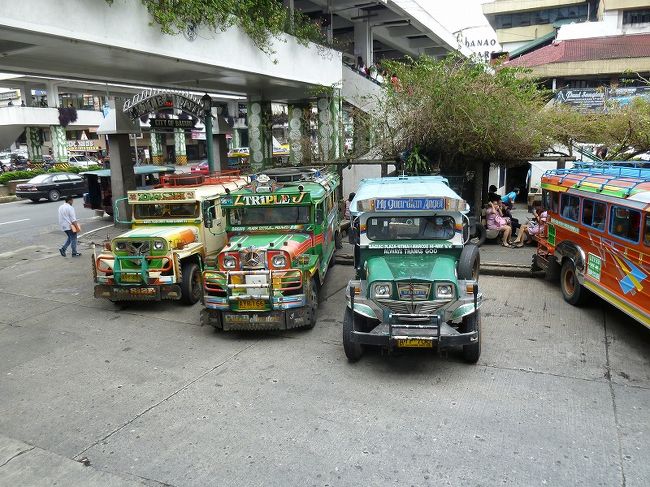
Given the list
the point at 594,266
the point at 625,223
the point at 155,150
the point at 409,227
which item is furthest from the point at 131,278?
the point at 155,150

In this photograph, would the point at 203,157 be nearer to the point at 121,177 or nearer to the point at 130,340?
the point at 121,177

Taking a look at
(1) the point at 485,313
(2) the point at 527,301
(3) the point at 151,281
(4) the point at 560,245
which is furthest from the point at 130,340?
(4) the point at 560,245

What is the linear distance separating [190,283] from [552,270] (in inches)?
285

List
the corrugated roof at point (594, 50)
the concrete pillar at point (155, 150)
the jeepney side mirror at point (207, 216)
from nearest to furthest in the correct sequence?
the jeepney side mirror at point (207, 216), the corrugated roof at point (594, 50), the concrete pillar at point (155, 150)

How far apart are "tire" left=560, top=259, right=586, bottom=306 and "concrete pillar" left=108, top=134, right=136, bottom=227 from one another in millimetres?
13913

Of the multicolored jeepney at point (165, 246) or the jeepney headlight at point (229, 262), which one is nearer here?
the jeepney headlight at point (229, 262)

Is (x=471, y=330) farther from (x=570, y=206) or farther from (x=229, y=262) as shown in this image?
(x=570, y=206)

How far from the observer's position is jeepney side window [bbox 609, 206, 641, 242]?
7250 millimetres

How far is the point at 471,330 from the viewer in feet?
22.3

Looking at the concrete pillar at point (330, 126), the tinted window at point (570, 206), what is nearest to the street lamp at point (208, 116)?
the concrete pillar at point (330, 126)

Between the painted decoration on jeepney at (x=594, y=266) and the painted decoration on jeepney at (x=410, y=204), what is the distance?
298 centimetres

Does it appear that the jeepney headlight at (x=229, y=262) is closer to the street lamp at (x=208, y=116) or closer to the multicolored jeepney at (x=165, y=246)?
the multicolored jeepney at (x=165, y=246)

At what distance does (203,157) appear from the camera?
62.6 m

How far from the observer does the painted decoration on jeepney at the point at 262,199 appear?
30.7 feet
